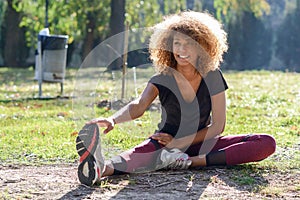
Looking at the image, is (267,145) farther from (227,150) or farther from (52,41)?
(52,41)

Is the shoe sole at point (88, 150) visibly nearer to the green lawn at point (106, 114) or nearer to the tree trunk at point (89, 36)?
the green lawn at point (106, 114)

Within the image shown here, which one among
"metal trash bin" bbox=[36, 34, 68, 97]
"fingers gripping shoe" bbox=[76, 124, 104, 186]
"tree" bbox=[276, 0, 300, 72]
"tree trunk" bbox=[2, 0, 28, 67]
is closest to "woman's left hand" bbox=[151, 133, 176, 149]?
"fingers gripping shoe" bbox=[76, 124, 104, 186]

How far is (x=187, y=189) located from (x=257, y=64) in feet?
73.6

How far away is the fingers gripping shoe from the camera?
3.29 m

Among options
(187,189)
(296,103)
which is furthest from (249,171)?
(296,103)

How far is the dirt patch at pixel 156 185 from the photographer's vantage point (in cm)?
320

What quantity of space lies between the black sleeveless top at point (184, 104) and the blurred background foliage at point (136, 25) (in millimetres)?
3395

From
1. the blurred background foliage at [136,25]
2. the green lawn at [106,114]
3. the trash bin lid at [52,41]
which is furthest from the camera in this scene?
the blurred background foliage at [136,25]

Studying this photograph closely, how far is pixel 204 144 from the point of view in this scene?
12.9 feet

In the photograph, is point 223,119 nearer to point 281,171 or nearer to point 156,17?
point 281,171

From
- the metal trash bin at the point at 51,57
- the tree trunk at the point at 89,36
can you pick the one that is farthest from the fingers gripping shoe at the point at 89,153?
the tree trunk at the point at 89,36

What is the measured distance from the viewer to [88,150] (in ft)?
10.8

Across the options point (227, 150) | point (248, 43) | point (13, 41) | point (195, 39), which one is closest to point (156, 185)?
point (227, 150)

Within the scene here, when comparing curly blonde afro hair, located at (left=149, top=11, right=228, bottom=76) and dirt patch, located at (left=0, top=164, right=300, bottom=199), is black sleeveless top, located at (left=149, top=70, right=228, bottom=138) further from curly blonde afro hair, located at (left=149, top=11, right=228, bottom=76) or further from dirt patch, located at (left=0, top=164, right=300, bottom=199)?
dirt patch, located at (left=0, top=164, right=300, bottom=199)
